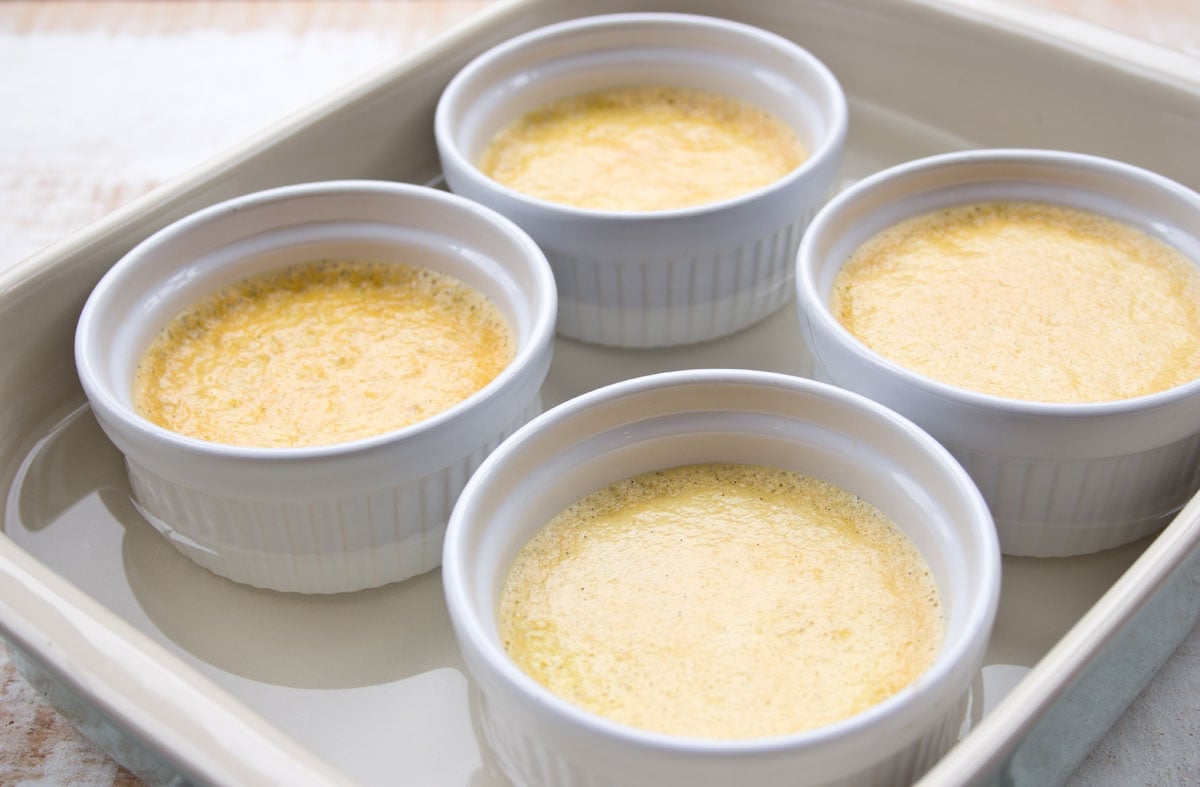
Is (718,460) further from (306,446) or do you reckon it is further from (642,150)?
(642,150)

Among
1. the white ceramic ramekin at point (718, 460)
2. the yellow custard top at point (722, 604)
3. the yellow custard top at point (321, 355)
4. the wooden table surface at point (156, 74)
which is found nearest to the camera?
the white ceramic ramekin at point (718, 460)

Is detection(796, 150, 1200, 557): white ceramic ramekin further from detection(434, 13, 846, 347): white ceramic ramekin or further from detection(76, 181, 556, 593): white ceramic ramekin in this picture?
detection(76, 181, 556, 593): white ceramic ramekin

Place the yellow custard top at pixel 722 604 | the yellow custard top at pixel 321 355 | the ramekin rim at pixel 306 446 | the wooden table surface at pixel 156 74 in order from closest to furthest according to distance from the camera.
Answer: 1. the yellow custard top at pixel 722 604
2. the ramekin rim at pixel 306 446
3. the yellow custard top at pixel 321 355
4. the wooden table surface at pixel 156 74

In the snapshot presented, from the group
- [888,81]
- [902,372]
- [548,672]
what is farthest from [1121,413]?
[888,81]

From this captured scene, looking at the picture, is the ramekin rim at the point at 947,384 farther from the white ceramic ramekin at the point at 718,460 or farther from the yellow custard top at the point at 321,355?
the yellow custard top at the point at 321,355

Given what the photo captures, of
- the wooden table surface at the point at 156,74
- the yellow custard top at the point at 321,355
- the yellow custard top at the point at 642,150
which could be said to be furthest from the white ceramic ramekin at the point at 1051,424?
the wooden table surface at the point at 156,74

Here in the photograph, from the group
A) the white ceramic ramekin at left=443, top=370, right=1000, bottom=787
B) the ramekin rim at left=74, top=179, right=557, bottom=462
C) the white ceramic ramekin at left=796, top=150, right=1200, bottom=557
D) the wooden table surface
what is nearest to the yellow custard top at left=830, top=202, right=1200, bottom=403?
the white ceramic ramekin at left=796, top=150, right=1200, bottom=557
